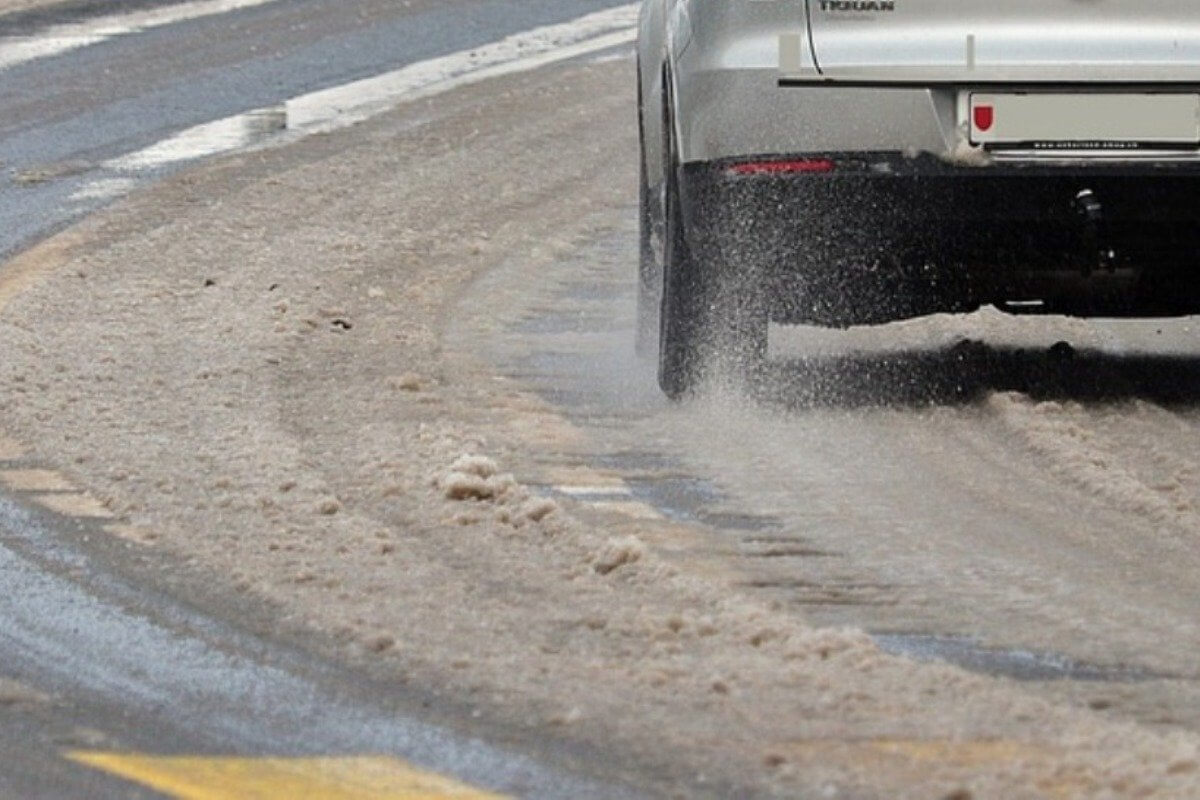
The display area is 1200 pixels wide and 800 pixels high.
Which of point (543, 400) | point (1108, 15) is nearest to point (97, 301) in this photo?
point (543, 400)

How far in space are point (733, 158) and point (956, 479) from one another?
3.86 feet

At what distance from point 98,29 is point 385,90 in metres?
3.30

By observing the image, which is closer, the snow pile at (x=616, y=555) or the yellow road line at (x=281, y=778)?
the yellow road line at (x=281, y=778)

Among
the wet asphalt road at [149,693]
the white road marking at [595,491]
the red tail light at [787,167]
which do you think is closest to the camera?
the wet asphalt road at [149,693]

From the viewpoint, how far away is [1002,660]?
18.1 ft

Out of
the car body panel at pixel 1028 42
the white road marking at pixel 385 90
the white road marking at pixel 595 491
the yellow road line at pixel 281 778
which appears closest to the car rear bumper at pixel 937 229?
the car body panel at pixel 1028 42

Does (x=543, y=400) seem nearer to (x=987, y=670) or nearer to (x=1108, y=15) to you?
(x=1108, y=15)

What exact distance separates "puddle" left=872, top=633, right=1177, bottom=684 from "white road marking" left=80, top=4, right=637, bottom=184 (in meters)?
8.72

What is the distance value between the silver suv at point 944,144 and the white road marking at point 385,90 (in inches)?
242

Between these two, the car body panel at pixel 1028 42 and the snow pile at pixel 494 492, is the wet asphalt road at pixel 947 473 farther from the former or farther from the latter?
the car body panel at pixel 1028 42

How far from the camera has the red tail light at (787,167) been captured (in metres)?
8.12

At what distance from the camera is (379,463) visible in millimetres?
7539

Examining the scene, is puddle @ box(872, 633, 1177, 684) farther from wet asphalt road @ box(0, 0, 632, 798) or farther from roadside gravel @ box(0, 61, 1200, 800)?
wet asphalt road @ box(0, 0, 632, 798)

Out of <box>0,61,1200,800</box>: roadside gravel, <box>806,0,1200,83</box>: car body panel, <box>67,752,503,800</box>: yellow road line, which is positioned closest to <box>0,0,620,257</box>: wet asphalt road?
<box>0,61,1200,800</box>: roadside gravel
